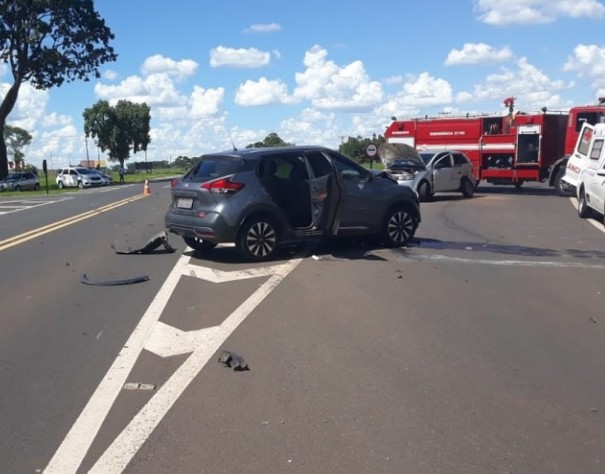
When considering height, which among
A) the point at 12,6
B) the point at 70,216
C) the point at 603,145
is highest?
the point at 12,6

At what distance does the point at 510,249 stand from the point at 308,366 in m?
7.59

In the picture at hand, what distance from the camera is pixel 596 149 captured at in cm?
1777

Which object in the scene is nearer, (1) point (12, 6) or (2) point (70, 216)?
(2) point (70, 216)

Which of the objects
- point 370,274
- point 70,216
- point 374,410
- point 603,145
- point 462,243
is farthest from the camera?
point 70,216

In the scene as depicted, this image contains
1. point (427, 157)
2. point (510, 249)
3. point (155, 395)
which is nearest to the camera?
point (155, 395)

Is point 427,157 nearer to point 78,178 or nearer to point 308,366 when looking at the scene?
point 308,366

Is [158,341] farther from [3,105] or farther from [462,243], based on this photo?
[3,105]

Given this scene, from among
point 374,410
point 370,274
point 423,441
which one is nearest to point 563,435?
point 423,441

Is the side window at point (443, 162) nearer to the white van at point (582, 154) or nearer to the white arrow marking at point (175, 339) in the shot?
the white van at point (582, 154)

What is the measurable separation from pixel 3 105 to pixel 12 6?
670cm

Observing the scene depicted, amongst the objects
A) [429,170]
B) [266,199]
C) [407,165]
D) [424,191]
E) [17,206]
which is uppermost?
[266,199]

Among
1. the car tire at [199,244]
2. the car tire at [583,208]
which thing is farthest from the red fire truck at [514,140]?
the car tire at [199,244]

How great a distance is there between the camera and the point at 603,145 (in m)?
17.2

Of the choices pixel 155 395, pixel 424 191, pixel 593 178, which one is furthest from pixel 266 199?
pixel 424 191
